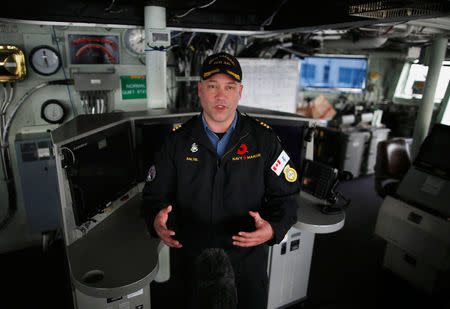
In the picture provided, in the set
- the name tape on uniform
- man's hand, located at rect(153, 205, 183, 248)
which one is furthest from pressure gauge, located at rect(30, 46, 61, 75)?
the name tape on uniform

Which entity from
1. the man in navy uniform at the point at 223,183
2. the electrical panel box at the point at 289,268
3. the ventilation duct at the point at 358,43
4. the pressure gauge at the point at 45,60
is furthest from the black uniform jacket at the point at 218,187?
the ventilation duct at the point at 358,43

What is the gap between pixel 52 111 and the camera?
2793 mm

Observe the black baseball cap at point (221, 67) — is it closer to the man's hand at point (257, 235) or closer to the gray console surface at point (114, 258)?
the man's hand at point (257, 235)

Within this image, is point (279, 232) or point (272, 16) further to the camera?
point (272, 16)

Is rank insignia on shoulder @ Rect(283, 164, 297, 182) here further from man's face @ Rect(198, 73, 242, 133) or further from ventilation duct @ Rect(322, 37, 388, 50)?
ventilation duct @ Rect(322, 37, 388, 50)

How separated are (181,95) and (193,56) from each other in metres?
0.42

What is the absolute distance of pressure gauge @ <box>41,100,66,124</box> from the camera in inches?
109

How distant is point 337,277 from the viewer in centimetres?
267

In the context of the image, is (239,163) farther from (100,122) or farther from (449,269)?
(449,269)

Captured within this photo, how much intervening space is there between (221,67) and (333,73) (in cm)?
515

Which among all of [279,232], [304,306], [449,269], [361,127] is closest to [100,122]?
[279,232]

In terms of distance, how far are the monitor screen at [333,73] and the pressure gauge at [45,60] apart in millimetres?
4268

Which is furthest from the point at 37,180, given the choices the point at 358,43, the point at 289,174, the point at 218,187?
the point at 358,43

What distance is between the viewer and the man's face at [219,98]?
1.37 metres
